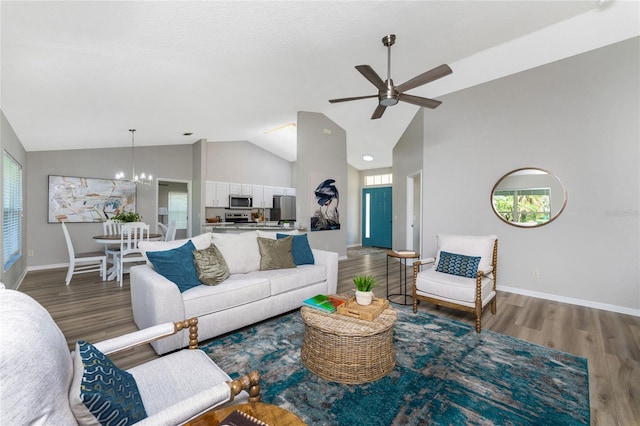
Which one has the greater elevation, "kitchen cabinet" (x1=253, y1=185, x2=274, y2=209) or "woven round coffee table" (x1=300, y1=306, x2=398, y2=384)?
"kitchen cabinet" (x1=253, y1=185, x2=274, y2=209)

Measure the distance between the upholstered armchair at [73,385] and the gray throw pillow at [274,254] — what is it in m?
2.02

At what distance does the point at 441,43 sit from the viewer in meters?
3.49

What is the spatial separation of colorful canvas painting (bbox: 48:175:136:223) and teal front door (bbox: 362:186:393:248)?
6426 mm

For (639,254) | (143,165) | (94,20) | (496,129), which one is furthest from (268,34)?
(143,165)

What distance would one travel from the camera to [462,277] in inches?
128

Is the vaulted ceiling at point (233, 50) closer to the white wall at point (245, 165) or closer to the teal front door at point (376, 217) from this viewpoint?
the white wall at point (245, 165)

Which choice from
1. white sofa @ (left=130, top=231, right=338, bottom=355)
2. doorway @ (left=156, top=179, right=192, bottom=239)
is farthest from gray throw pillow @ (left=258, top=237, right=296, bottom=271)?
doorway @ (left=156, top=179, right=192, bottom=239)

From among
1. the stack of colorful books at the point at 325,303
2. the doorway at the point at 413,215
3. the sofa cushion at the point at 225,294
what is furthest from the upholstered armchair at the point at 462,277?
the doorway at the point at 413,215

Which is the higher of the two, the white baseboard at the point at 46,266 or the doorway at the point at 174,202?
the doorway at the point at 174,202

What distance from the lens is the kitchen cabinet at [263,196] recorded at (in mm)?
8219

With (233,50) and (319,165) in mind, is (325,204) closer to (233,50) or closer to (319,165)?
(319,165)

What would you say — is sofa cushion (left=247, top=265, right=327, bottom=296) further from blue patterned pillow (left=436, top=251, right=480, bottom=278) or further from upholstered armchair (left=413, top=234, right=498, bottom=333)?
blue patterned pillow (left=436, top=251, right=480, bottom=278)

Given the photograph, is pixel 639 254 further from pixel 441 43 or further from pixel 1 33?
pixel 1 33

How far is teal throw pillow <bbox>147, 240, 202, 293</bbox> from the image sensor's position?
2.55 meters
